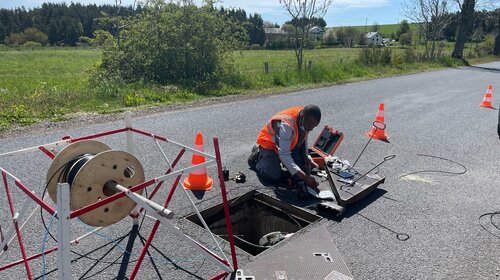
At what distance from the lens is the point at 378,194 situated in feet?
17.4

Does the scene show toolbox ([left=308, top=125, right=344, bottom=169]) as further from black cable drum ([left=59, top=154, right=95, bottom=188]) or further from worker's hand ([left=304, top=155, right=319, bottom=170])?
black cable drum ([left=59, top=154, right=95, bottom=188])

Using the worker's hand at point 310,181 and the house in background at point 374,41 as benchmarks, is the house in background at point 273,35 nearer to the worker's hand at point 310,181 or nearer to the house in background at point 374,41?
the house in background at point 374,41

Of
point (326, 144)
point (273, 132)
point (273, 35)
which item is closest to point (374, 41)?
point (326, 144)

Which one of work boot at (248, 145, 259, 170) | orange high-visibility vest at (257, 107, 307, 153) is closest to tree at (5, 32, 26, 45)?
work boot at (248, 145, 259, 170)

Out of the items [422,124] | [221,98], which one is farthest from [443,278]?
[221,98]

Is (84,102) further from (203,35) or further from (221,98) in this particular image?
(203,35)

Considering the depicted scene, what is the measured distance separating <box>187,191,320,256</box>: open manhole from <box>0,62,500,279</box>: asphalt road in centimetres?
17

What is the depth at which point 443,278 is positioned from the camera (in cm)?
344

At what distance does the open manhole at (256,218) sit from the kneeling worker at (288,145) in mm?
428

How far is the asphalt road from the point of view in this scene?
357 centimetres

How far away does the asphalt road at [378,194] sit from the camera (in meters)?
3.57

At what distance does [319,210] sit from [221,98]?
7.83 m

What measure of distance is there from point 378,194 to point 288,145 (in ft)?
4.89

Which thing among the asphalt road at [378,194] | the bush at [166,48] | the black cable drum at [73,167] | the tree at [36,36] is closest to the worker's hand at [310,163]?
the asphalt road at [378,194]
